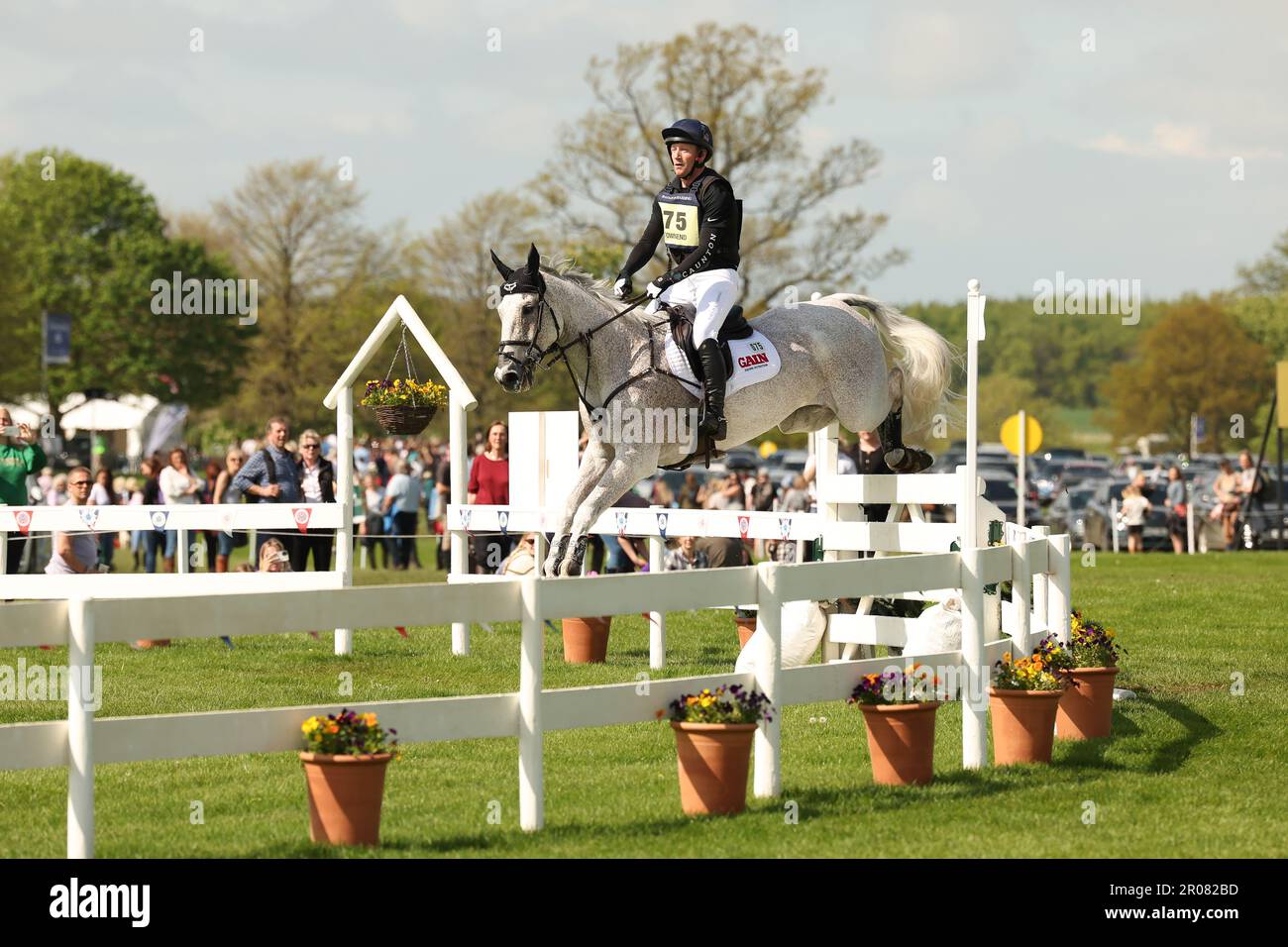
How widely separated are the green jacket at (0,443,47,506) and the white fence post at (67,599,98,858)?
34.4 ft

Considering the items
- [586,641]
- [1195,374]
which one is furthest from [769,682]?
[1195,374]

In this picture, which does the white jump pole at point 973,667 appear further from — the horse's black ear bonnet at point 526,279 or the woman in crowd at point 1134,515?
the woman in crowd at point 1134,515

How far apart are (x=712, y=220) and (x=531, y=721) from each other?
4.19 meters

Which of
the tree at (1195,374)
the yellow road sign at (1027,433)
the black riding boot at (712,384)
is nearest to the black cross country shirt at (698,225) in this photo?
the black riding boot at (712,384)

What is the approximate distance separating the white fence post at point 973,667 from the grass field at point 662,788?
0.19 metres

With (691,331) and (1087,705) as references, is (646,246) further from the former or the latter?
(1087,705)

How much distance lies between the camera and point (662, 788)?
8008mm

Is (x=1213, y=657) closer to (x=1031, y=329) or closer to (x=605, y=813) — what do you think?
(x=605, y=813)

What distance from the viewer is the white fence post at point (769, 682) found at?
24.7 feet

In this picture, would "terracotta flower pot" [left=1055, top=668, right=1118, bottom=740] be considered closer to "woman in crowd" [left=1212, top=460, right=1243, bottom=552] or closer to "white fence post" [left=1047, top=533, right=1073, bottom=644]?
"white fence post" [left=1047, top=533, right=1073, bottom=644]

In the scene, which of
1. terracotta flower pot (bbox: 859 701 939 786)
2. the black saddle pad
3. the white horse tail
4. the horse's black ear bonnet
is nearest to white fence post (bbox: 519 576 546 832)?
terracotta flower pot (bbox: 859 701 939 786)

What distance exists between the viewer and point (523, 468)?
1362 centimetres

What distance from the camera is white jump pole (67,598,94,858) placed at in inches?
230
